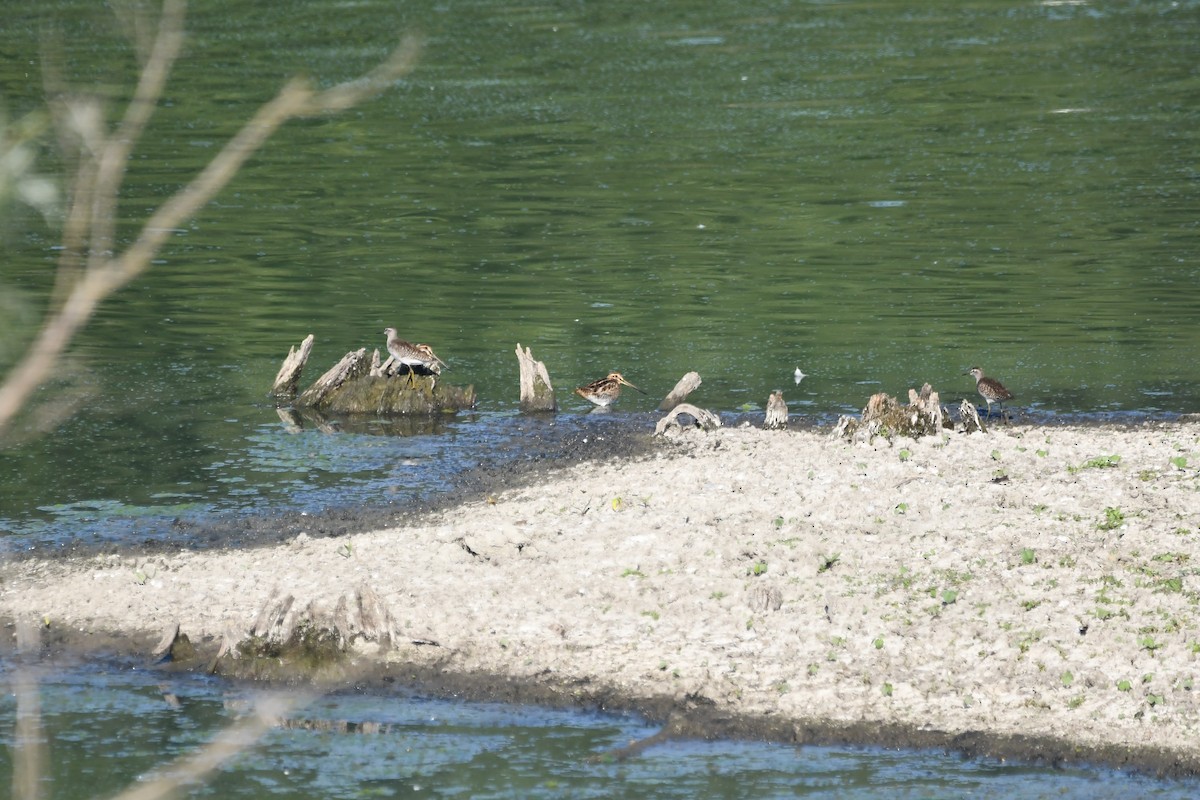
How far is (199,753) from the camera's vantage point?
10.0 m

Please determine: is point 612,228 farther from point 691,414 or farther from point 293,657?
point 293,657

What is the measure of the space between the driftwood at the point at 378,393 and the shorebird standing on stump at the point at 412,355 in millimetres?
75

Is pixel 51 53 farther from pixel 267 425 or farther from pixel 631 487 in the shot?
pixel 267 425

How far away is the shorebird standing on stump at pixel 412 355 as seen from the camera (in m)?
19.2

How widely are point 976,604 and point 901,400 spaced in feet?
23.1

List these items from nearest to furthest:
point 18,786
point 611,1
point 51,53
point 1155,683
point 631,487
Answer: point 51,53 → point 18,786 → point 1155,683 → point 631,487 → point 611,1

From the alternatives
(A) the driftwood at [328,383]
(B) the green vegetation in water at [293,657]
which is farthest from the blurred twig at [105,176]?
(A) the driftwood at [328,383]

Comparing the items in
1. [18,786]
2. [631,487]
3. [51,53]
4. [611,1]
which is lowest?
[18,786]

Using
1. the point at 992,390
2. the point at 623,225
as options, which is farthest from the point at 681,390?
the point at 623,225

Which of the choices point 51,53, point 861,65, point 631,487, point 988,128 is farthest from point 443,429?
point 861,65

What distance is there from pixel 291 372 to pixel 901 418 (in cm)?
739

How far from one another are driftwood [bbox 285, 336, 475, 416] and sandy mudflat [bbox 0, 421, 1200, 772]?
4.08 metres

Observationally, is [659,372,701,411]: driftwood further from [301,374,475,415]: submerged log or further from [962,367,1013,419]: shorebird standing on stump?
[962,367,1013,419]: shorebird standing on stump

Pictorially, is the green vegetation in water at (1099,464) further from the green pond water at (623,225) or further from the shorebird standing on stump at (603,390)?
the shorebird standing on stump at (603,390)
